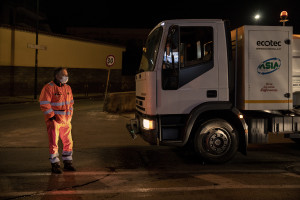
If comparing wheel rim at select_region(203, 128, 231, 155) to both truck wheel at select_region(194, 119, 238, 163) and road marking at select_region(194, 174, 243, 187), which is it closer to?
truck wheel at select_region(194, 119, 238, 163)

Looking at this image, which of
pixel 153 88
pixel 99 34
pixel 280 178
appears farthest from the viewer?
pixel 99 34

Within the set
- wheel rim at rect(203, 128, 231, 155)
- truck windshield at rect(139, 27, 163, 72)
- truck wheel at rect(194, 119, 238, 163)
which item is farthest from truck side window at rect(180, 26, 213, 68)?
wheel rim at rect(203, 128, 231, 155)

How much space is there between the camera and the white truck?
6152 mm

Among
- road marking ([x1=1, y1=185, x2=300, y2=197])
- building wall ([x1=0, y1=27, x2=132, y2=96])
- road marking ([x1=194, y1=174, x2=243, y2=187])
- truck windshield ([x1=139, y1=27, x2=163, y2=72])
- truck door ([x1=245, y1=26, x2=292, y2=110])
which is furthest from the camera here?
building wall ([x1=0, y1=27, x2=132, y2=96])

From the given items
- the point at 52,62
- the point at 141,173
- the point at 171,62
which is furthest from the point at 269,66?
the point at 52,62

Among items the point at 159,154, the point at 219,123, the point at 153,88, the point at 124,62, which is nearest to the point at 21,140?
the point at 159,154

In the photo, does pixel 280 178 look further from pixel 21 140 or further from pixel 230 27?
pixel 21 140

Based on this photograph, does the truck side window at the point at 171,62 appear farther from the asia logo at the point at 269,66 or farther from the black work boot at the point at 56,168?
the black work boot at the point at 56,168

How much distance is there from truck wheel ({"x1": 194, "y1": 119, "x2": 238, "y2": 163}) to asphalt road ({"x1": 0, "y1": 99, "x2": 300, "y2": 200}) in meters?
0.20

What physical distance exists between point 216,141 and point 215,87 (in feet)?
3.16

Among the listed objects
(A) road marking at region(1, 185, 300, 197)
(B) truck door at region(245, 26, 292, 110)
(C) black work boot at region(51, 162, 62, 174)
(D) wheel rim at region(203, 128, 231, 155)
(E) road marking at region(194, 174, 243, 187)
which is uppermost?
(B) truck door at region(245, 26, 292, 110)

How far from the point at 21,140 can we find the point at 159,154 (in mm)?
3757

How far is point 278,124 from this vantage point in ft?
22.0

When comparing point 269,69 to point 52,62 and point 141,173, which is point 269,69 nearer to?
point 141,173
